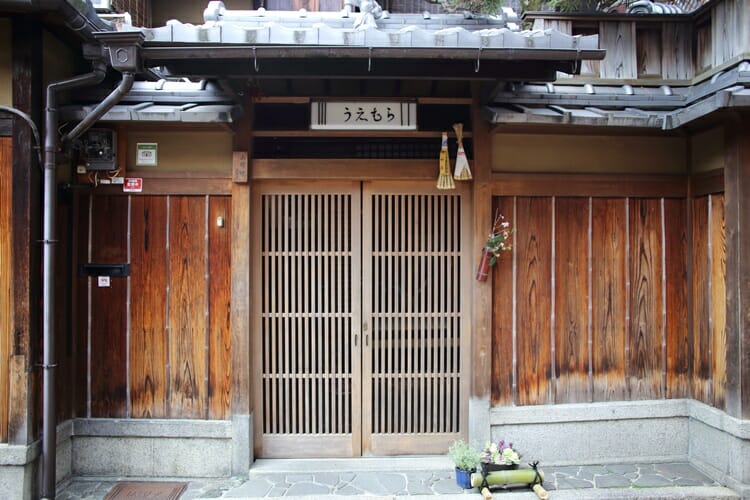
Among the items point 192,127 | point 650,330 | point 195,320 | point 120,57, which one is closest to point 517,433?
point 650,330

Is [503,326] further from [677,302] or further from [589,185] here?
[677,302]

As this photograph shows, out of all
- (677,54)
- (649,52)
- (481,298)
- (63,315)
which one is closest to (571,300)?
(481,298)

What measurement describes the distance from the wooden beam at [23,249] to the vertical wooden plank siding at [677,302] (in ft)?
26.4

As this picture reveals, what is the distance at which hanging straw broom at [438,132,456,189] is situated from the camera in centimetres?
709

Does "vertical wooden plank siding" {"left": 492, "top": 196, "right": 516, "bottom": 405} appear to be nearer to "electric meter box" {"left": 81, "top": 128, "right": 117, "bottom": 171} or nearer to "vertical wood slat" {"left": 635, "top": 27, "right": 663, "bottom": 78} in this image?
"vertical wood slat" {"left": 635, "top": 27, "right": 663, "bottom": 78}

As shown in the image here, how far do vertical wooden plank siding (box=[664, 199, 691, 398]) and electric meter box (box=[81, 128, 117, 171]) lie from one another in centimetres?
744

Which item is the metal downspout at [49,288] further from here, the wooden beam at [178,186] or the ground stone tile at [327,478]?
the ground stone tile at [327,478]

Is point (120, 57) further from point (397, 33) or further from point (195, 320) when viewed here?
point (195, 320)

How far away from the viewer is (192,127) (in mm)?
7105

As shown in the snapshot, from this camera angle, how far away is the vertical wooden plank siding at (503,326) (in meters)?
7.31

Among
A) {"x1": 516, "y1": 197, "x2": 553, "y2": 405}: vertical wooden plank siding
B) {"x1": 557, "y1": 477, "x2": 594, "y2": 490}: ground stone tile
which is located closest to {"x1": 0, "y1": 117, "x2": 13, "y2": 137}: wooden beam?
{"x1": 516, "y1": 197, "x2": 553, "y2": 405}: vertical wooden plank siding

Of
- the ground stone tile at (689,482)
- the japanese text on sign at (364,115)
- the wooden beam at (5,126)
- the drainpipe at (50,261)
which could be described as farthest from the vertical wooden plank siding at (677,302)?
the wooden beam at (5,126)

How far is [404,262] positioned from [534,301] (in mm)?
1829

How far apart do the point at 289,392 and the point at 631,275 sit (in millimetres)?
4948
